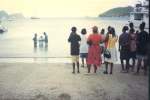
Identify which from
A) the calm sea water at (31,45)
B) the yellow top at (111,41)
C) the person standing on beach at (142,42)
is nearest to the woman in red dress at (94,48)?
the yellow top at (111,41)

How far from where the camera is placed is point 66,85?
1119cm

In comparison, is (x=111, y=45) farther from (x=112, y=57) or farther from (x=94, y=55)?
(x=94, y=55)

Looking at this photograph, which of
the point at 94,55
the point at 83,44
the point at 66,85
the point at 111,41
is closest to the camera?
the point at 66,85

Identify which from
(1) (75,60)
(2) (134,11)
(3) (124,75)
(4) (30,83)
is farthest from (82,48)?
(2) (134,11)

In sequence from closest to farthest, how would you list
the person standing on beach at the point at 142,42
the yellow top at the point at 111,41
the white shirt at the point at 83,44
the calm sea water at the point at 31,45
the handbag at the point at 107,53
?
the person standing on beach at the point at 142,42, the yellow top at the point at 111,41, the handbag at the point at 107,53, the white shirt at the point at 83,44, the calm sea water at the point at 31,45

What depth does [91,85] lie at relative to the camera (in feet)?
36.7

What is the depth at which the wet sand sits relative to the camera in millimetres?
9875

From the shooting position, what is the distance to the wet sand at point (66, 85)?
9875 millimetres

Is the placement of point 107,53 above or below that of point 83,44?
below

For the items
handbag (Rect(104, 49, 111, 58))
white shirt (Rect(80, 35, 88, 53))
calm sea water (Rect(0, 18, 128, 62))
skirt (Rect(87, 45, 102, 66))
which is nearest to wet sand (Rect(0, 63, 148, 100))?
skirt (Rect(87, 45, 102, 66))

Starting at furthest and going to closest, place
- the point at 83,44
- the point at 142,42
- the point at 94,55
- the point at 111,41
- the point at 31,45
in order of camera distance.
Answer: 1. the point at 31,45
2. the point at 83,44
3. the point at 94,55
4. the point at 111,41
5. the point at 142,42

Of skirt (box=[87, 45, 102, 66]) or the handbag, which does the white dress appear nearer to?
the handbag

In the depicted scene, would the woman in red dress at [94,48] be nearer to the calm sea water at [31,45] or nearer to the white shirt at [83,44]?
the white shirt at [83,44]

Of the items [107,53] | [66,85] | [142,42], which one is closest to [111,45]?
[107,53]
